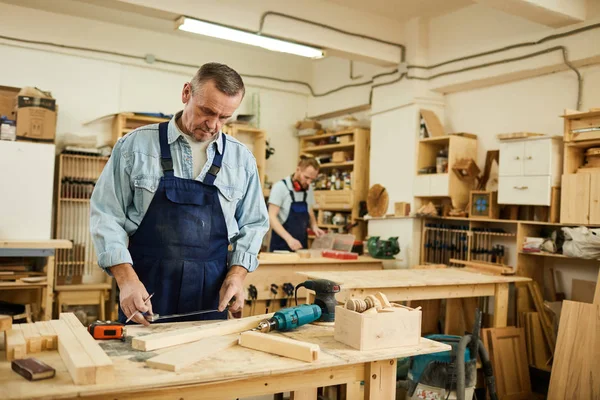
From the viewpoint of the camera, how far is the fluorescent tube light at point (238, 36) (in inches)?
193

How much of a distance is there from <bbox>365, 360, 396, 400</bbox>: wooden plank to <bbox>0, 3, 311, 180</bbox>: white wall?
565cm

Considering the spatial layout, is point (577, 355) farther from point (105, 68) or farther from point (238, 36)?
point (105, 68)

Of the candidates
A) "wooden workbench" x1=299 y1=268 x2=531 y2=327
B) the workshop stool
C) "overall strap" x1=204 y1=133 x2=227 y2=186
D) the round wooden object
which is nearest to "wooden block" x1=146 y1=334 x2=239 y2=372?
"overall strap" x1=204 y1=133 x2=227 y2=186

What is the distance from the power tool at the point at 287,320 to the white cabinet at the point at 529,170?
3.23 metres

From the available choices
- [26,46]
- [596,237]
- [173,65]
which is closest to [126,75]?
[173,65]

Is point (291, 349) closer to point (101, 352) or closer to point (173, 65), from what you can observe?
point (101, 352)

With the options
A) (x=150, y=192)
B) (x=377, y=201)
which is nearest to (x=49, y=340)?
(x=150, y=192)

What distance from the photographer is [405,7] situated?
5805 millimetres

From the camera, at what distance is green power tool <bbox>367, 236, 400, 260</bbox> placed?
554 centimetres

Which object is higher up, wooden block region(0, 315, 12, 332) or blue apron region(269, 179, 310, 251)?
blue apron region(269, 179, 310, 251)

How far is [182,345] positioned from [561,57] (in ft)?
14.3

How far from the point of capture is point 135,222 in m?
2.06

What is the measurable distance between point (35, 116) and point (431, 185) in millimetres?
4194

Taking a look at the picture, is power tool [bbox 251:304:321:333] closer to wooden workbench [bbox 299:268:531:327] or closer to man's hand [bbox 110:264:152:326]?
man's hand [bbox 110:264:152:326]
